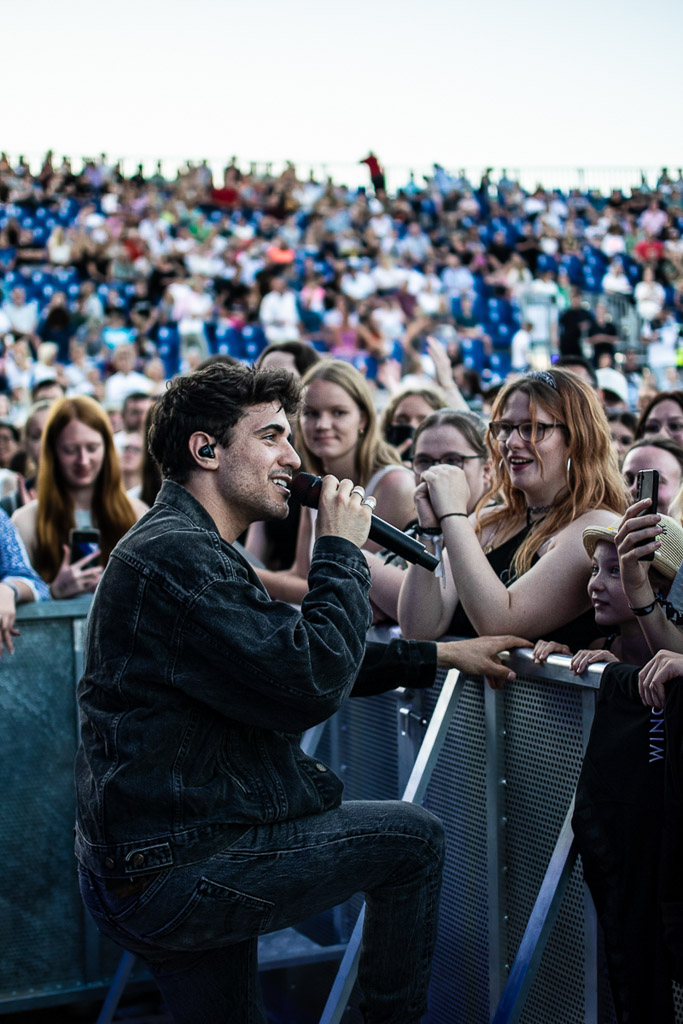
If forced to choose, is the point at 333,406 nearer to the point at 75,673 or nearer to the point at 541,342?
the point at 75,673

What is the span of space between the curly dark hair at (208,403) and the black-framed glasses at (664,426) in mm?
2987

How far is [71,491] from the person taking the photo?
4496mm

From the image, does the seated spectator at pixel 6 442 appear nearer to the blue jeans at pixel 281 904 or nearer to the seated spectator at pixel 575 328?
the blue jeans at pixel 281 904

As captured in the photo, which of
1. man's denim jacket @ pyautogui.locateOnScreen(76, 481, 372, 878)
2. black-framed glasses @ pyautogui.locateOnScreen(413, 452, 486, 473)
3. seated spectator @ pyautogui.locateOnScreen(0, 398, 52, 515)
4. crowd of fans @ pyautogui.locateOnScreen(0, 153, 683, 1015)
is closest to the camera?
man's denim jacket @ pyautogui.locateOnScreen(76, 481, 372, 878)

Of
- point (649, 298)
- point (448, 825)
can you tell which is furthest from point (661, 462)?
point (649, 298)

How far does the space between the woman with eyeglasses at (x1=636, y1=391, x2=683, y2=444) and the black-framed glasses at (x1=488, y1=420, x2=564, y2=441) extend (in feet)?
6.50

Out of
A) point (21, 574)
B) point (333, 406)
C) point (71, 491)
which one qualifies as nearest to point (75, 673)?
point (21, 574)

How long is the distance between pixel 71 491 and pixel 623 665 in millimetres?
2819

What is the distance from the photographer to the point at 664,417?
496 cm

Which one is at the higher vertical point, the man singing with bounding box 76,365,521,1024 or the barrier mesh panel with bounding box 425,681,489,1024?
the man singing with bounding box 76,365,521,1024

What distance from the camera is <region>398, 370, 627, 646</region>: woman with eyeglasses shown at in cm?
281

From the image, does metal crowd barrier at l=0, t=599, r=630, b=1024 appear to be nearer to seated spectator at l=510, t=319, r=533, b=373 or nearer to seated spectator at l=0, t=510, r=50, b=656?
seated spectator at l=0, t=510, r=50, b=656

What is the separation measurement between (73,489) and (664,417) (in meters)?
2.62

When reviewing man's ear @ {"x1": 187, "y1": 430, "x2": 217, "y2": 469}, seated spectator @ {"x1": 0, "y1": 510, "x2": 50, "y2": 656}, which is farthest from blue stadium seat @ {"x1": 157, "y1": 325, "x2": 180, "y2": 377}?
man's ear @ {"x1": 187, "y1": 430, "x2": 217, "y2": 469}
